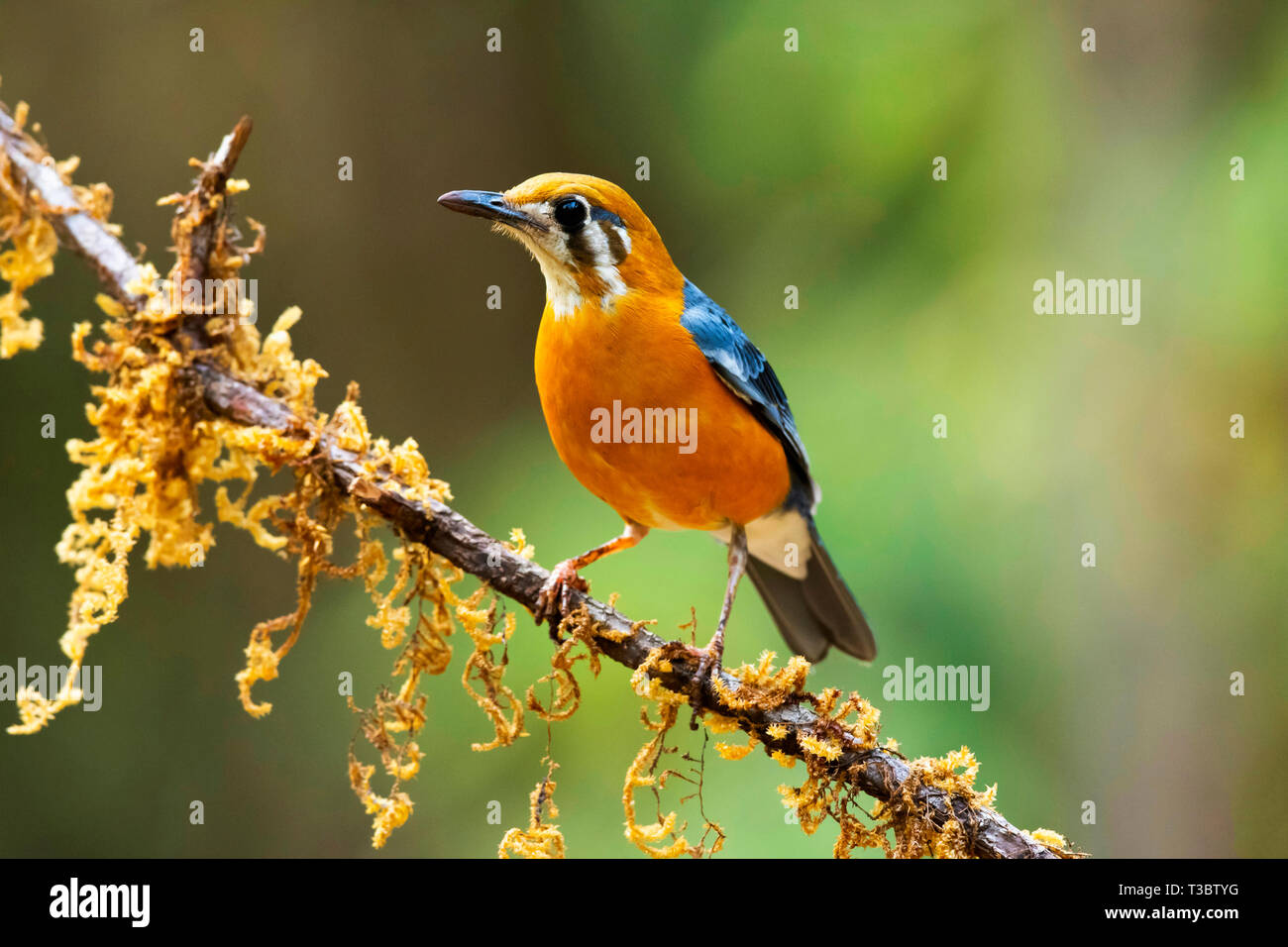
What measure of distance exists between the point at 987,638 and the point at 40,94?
21.2ft

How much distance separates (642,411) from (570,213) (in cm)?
62

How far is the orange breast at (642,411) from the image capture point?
10.2ft

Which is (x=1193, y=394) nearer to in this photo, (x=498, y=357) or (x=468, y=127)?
(x=498, y=357)

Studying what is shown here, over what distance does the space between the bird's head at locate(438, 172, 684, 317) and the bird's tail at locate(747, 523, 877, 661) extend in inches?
55.8

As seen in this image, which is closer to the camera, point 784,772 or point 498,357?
point 784,772

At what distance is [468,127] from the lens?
7.23 m

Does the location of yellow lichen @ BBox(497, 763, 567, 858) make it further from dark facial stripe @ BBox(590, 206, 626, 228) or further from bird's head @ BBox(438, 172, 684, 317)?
dark facial stripe @ BBox(590, 206, 626, 228)

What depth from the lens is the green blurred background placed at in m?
5.30

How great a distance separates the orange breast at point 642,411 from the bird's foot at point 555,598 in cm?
50

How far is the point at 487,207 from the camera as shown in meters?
3.00

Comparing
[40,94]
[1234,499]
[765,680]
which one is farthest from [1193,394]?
[40,94]
